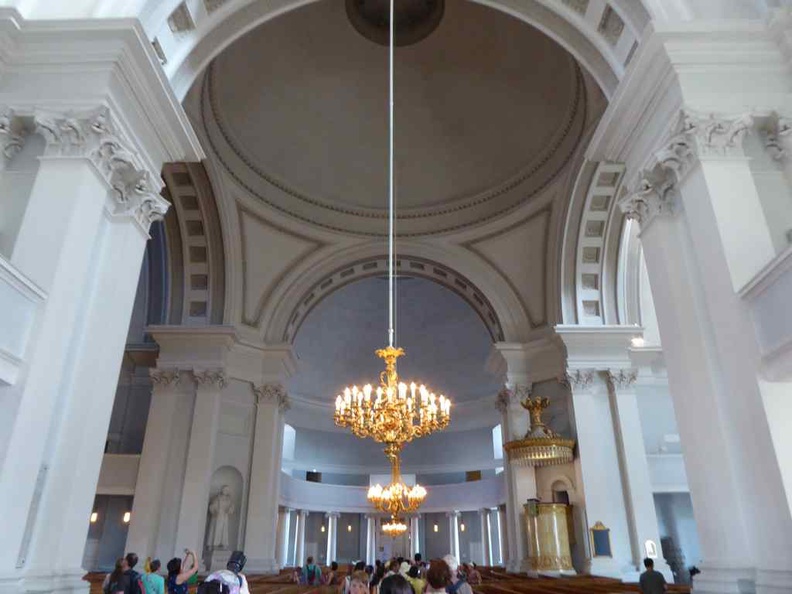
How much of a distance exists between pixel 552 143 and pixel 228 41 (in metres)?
7.39

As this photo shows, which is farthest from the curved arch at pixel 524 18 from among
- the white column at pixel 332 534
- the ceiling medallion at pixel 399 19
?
the white column at pixel 332 534

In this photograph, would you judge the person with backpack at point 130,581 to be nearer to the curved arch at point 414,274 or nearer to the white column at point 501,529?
the curved arch at point 414,274

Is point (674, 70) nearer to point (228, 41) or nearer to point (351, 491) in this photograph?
point (228, 41)

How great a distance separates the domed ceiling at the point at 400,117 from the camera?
1122 cm

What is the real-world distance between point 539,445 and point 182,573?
6.60m

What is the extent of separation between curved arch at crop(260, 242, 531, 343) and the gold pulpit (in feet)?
11.4

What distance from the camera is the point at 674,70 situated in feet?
15.5

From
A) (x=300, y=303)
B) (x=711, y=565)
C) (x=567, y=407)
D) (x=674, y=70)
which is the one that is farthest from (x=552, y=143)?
(x=711, y=565)

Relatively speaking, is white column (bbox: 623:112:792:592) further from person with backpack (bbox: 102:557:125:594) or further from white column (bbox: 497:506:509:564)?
white column (bbox: 497:506:509:564)

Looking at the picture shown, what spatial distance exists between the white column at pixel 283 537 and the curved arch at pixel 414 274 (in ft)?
25.1

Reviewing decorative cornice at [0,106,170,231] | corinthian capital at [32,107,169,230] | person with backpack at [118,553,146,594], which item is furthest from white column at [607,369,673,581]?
decorative cornice at [0,106,170,231]

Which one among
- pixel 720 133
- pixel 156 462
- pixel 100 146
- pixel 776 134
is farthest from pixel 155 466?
pixel 776 134

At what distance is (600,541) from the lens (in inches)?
372

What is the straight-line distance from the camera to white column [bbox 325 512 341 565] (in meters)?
19.8
